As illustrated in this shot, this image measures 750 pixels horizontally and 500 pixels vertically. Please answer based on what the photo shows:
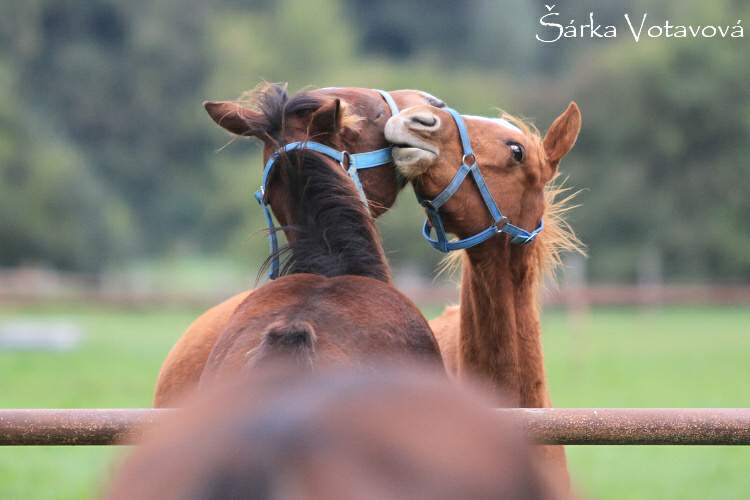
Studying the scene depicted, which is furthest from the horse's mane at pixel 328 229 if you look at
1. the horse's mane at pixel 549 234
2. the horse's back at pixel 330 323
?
the horse's mane at pixel 549 234

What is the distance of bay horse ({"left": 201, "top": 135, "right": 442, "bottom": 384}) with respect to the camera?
263 cm

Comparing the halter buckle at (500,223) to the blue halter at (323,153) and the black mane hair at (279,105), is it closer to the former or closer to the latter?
the blue halter at (323,153)

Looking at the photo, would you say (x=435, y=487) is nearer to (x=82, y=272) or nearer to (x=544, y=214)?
(x=544, y=214)

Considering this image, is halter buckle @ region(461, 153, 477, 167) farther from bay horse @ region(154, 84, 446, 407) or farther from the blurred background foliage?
the blurred background foliage

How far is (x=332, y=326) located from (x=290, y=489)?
53.5 inches

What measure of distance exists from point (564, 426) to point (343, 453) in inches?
62.3

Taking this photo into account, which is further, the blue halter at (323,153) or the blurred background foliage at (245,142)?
the blurred background foliage at (245,142)

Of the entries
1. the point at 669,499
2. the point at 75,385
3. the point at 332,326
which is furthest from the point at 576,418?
the point at 75,385

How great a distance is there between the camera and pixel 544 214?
435 centimetres

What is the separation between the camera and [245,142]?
40250 millimetres

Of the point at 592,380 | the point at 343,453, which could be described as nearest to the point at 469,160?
the point at 343,453

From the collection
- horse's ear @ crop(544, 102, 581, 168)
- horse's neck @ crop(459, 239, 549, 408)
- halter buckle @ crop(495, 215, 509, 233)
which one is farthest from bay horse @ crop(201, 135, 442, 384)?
horse's ear @ crop(544, 102, 581, 168)

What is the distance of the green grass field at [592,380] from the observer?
26.5 ft

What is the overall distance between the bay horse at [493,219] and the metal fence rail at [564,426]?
114 cm
